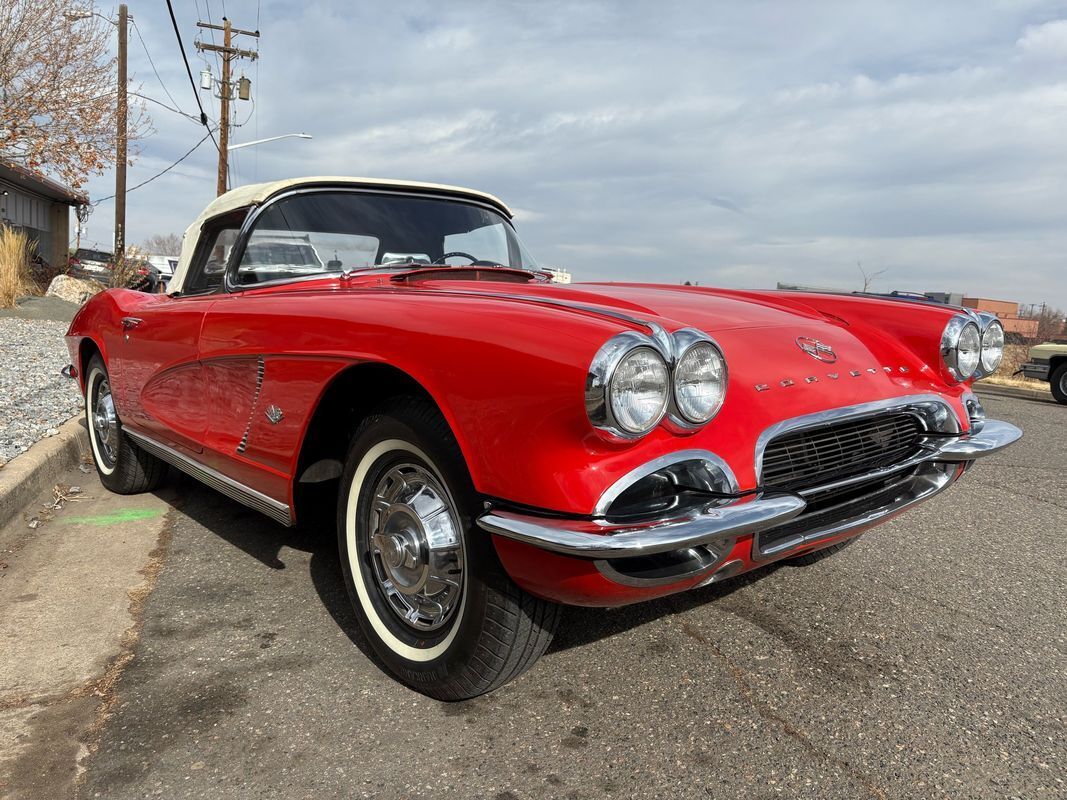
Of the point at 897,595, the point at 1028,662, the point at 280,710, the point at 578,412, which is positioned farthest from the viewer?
the point at 897,595

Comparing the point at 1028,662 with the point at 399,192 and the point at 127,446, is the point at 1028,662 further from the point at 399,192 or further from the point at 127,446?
the point at 127,446

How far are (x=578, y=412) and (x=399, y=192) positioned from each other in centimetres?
209

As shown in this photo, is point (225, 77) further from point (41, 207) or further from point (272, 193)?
point (272, 193)

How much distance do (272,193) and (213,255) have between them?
557 millimetres

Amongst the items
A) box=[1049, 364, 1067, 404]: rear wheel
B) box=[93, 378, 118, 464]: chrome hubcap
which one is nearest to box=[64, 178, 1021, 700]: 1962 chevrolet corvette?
box=[93, 378, 118, 464]: chrome hubcap

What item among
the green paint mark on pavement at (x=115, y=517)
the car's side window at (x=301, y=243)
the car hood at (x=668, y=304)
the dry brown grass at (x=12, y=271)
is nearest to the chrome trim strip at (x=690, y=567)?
the car hood at (x=668, y=304)

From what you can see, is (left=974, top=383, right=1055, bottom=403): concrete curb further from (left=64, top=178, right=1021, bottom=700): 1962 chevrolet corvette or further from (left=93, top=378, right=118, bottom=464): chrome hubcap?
(left=93, top=378, right=118, bottom=464): chrome hubcap

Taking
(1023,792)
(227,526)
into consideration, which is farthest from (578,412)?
(227,526)

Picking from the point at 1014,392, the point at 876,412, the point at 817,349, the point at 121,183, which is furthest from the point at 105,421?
the point at 121,183

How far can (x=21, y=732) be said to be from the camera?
188 cm

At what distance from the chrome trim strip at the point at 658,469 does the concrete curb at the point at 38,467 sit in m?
3.04

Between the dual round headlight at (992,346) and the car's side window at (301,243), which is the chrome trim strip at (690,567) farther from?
the car's side window at (301,243)

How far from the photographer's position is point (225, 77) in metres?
23.0

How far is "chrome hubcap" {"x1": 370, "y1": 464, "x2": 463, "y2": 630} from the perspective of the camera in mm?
2033
